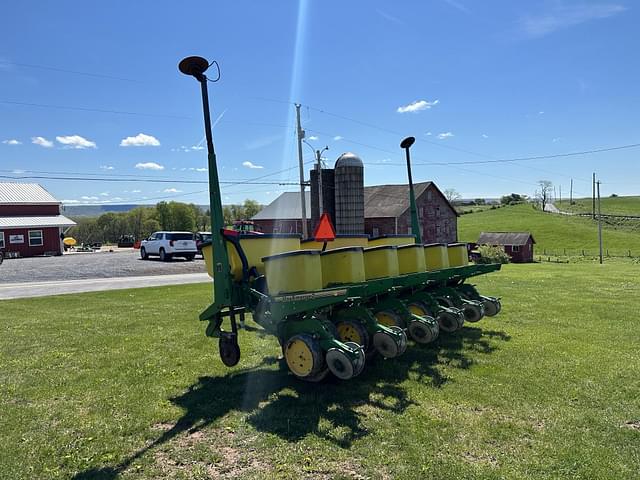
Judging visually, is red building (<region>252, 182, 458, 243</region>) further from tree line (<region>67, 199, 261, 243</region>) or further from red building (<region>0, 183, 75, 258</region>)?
tree line (<region>67, 199, 261, 243</region>)

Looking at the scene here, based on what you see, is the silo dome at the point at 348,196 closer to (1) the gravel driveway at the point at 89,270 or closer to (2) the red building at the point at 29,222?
(1) the gravel driveway at the point at 89,270

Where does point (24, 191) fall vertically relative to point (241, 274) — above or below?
above

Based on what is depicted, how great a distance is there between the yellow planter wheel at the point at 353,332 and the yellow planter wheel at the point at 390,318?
0.70 m

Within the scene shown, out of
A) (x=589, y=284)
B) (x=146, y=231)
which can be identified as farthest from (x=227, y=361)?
(x=146, y=231)

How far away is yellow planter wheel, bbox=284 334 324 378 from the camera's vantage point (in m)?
4.60

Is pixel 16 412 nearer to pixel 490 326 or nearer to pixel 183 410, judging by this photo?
pixel 183 410

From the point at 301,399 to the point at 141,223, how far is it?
8115 centimetres

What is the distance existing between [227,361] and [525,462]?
311 cm

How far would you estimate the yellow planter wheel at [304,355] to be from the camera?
15.1 ft

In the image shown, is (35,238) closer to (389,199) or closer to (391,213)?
(391,213)

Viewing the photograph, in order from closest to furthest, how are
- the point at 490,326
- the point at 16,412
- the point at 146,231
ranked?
1. the point at 16,412
2. the point at 490,326
3. the point at 146,231

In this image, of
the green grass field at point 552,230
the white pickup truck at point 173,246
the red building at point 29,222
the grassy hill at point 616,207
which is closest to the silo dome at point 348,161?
the white pickup truck at point 173,246

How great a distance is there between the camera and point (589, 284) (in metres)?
14.7

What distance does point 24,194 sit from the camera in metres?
39.0
